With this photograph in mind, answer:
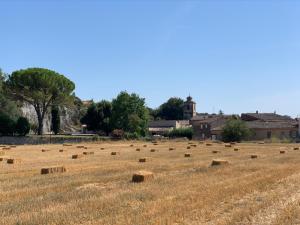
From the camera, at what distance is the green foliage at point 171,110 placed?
180 metres

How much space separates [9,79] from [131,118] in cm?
2138

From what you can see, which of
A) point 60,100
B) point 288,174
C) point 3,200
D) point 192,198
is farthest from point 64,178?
point 60,100

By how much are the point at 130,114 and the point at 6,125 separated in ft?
73.4

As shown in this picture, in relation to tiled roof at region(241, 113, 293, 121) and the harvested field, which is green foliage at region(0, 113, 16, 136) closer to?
tiled roof at region(241, 113, 293, 121)

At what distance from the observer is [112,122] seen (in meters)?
94.9

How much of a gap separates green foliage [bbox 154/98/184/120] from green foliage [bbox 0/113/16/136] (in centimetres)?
10257

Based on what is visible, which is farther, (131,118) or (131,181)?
(131,118)

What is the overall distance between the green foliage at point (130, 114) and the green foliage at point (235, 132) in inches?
893

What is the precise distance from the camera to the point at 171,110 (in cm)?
18438

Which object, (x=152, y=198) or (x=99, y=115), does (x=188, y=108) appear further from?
(x=152, y=198)

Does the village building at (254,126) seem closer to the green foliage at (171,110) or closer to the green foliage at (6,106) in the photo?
the green foliage at (171,110)

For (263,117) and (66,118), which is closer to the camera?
(263,117)

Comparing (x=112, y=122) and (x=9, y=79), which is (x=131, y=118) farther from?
(x=9, y=79)

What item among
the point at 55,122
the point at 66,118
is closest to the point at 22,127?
the point at 55,122
